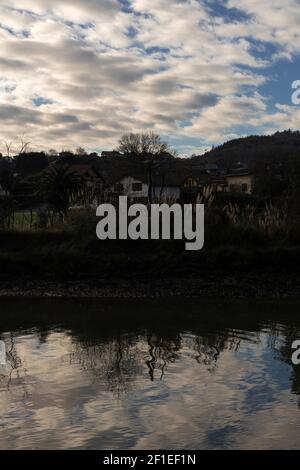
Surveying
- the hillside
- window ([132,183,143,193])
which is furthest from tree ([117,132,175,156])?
the hillside

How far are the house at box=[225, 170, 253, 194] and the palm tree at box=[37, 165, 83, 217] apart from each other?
39383 millimetres

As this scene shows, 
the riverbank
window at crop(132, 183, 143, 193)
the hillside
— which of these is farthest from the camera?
the hillside

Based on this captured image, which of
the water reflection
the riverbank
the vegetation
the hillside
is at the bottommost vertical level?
the water reflection

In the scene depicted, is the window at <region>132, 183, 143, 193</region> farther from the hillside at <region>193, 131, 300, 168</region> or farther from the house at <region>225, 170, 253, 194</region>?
the hillside at <region>193, 131, 300, 168</region>

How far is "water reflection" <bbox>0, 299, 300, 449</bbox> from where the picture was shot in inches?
220

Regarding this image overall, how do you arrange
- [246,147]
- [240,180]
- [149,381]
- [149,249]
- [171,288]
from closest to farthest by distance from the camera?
[149,381], [171,288], [149,249], [240,180], [246,147]

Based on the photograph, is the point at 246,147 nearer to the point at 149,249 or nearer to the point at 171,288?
the point at 149,249

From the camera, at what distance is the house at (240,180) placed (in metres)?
70.6

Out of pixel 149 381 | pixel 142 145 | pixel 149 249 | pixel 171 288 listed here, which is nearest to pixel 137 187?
pixel 142 145

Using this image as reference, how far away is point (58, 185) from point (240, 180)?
45234mm

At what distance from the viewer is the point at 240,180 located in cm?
7362

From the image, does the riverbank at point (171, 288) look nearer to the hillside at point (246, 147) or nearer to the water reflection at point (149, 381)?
the water reflection at point (149, 381)

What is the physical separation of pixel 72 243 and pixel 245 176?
5525 cm

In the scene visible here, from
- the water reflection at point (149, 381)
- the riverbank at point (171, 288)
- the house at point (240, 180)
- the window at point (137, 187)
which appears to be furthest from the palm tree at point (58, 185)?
the house at point (240, 180)
